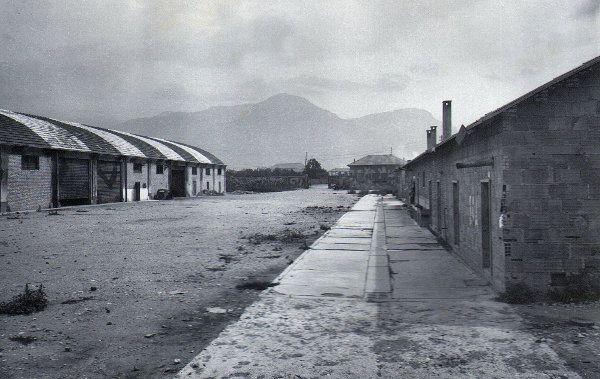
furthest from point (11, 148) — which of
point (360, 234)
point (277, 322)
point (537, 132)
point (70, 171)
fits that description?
point (537, 132)

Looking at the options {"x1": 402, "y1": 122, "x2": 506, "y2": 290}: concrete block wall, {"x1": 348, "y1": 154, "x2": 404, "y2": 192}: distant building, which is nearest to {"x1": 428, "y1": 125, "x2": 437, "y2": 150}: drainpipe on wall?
{"x1": 402, "y1": 122, "x2": 506, "y2": 290}: concrete block wall

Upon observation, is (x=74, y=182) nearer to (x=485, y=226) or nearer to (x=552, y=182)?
(x=485, y=226)

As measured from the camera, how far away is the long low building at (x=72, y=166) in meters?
23.4

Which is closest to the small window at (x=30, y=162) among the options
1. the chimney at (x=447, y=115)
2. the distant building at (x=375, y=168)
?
the chimney at (x=447, y=115)

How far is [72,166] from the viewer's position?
2775cm

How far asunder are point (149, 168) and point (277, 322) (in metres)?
33.5

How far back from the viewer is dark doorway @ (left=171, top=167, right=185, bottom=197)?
138ft

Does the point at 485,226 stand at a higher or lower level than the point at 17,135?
lower

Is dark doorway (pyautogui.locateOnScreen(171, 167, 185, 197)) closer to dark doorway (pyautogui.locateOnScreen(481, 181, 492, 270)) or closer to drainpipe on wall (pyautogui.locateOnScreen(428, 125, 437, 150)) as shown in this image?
drainpipe on wall (pyautogui.locateOnScreen(428, 125, 437, 150))

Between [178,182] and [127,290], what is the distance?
118 feet

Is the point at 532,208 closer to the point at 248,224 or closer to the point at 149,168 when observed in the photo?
the point at 248,224

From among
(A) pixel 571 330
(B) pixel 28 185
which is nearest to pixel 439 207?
(A) pixel 571 330

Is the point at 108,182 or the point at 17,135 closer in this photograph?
the point at 17,135

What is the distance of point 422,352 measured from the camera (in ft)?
16.0
